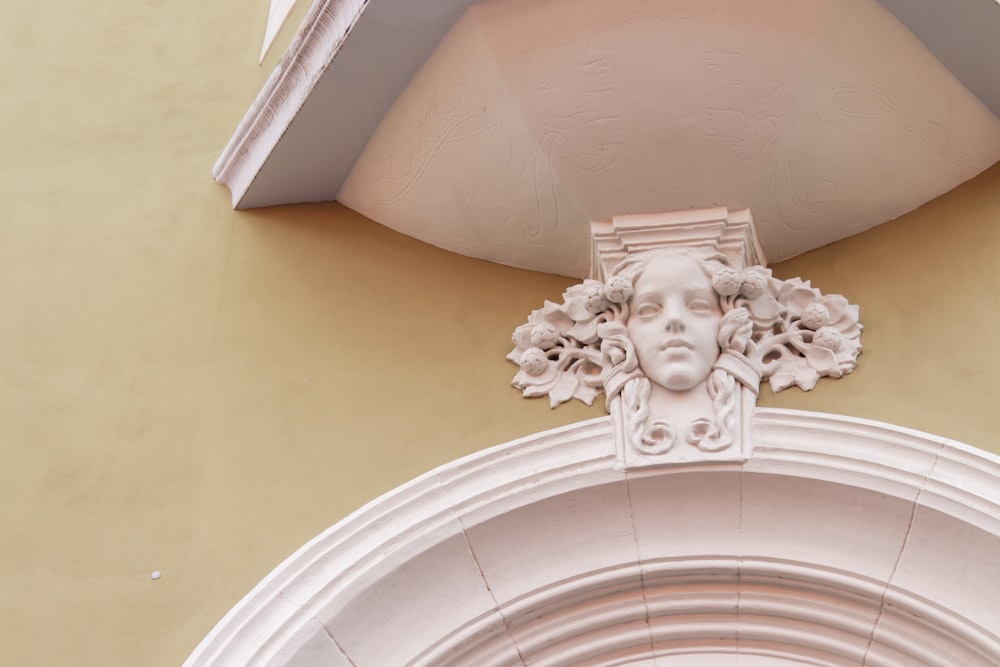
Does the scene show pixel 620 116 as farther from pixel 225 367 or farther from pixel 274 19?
pixel 274 19

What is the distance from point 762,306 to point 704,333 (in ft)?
0.74

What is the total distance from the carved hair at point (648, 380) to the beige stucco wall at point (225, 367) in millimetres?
171

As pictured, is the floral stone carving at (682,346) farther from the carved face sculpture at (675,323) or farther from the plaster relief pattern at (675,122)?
the plaster relief pattern at (675,122)

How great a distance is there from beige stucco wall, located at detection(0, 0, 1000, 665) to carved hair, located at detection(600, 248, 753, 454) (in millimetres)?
171

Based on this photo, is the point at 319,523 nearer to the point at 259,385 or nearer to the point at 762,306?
the point at 259,385

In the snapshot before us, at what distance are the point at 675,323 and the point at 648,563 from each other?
2.27 feet

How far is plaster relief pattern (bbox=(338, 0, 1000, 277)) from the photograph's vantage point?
4.32 m

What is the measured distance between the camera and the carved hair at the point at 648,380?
4.25m

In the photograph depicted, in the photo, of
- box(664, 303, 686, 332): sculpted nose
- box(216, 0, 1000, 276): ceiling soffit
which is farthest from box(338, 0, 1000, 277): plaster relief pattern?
box(664, 303, 686, 332): sculpted nose

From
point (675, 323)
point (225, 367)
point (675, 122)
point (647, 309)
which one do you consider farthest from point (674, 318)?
point (225, 367)

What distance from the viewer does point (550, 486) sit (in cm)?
429

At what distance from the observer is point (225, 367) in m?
4.70

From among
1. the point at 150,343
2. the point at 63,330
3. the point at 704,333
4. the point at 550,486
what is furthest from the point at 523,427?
the point at 63,330

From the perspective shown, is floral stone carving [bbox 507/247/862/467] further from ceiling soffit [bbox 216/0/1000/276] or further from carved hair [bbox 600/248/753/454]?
ceiling soffit [bbox 216/0/1000/276]
